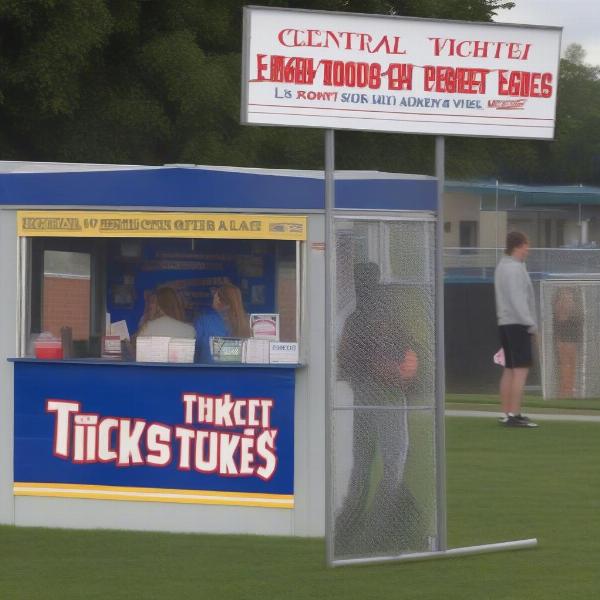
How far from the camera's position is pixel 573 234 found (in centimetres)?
5259

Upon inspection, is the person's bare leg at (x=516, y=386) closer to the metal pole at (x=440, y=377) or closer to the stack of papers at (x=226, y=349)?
the stack of papers at (x=226, y=349)

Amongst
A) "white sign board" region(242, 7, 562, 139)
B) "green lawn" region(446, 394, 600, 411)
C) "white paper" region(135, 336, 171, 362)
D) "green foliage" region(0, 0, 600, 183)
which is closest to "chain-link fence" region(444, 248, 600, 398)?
"green lawn" region(446, 394, 600, 411)

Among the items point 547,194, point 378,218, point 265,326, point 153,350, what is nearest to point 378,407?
point 378,218

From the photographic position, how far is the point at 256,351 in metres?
9.33

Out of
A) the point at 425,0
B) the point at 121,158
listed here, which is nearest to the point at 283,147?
the point at 121,158

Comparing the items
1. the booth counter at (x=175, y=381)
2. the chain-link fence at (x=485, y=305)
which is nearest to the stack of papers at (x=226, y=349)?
the booth counter at (x=175, y=381)

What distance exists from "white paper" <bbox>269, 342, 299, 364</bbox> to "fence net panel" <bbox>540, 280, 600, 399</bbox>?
9619mm

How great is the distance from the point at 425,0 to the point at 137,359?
66.7 feet

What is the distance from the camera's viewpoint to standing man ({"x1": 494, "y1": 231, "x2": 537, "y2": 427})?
48.9 feet

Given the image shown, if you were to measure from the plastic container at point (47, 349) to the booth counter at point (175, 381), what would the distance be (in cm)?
4

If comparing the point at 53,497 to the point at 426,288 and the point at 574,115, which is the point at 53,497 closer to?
the point at 426,288

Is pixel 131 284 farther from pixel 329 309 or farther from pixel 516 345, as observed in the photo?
pixel 516 345

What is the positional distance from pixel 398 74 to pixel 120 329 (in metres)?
2.77

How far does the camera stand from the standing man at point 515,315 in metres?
14.9
